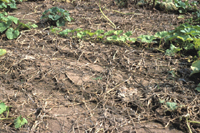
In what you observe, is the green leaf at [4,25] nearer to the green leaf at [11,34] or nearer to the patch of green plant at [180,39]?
the green leaf at [11,34]

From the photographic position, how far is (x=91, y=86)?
256cm

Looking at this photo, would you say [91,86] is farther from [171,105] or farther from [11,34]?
[11,34]

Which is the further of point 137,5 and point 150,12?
point 137,5

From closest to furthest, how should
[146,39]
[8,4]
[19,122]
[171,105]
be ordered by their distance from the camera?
[19,122]
[171,105]
[146,39]
[8,4]

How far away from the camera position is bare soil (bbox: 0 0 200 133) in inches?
83.0

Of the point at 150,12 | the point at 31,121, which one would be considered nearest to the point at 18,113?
the point at 31,121

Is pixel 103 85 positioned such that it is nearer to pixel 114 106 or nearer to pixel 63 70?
pixel 114 106

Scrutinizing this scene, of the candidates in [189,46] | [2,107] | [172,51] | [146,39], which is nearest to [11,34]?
[2,107]

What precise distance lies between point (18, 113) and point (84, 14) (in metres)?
2.91

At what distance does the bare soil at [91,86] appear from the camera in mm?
2107

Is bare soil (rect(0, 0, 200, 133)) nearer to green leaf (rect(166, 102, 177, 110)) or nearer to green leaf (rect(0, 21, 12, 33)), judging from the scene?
green leaf (rect(166, 102, 177, 110))

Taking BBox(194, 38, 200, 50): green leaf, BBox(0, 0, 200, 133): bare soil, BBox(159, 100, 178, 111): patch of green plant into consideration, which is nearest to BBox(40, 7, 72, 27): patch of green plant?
BBox(0, 0, 200, 133): bare soil

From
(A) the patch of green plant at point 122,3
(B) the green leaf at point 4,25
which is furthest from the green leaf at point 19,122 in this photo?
(A) the patch of green plant at point 122,3

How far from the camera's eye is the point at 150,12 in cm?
473
